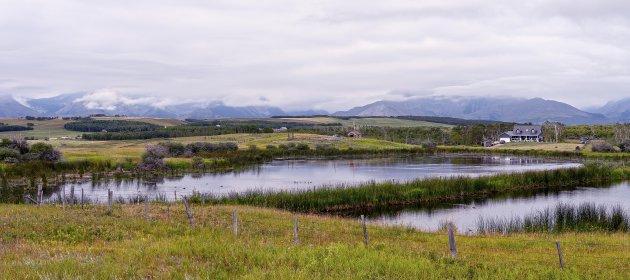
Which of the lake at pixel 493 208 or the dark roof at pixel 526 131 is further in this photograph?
the dark roof at pixel 526 131

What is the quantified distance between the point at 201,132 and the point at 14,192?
13397 centimetres

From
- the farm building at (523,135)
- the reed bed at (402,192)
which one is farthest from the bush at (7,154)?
the farm building at (523,135)

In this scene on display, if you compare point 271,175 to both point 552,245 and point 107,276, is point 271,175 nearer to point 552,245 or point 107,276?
point 552,245

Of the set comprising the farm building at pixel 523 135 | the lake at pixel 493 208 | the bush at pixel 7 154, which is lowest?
the lake at pixel 493 208

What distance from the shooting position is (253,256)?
42.1ft

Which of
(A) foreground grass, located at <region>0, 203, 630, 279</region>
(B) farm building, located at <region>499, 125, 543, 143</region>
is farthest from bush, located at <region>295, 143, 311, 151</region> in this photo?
(A) foreground grass, located at <region>0, 203, 630, 279</region>

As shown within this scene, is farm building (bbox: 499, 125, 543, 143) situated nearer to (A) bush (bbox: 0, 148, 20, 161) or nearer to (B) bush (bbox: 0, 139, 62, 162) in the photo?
(B) bush (bbox: 0, 139, 62, 162)

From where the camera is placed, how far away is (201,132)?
180m

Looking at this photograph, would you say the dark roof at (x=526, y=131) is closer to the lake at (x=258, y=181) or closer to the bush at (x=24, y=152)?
the lake at (x=258, y=181)

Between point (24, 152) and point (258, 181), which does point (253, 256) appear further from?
point (24, 152)

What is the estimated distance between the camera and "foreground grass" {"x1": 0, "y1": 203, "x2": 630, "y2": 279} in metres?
11.2

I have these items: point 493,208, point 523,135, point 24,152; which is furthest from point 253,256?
point 523,135

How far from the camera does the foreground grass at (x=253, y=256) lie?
1116 centimetres

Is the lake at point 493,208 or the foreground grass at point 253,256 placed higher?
the foreground grass at point 253,256
